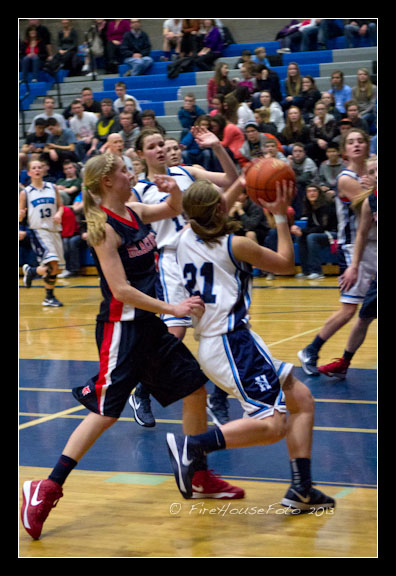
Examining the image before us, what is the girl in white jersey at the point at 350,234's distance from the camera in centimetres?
641

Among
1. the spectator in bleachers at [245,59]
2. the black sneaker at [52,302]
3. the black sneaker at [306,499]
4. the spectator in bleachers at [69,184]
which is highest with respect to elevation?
the spectator in bleachers at [245,59]

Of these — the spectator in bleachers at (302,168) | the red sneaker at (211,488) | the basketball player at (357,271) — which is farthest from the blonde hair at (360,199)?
the spectator in bleachers at (302,168)

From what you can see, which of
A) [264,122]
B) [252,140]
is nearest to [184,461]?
[252,140]

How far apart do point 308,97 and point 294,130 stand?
1.06 metres

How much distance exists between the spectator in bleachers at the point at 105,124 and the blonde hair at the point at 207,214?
11501 mm

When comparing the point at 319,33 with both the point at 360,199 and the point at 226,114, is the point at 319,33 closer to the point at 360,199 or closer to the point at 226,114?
Result: the point at 226,114

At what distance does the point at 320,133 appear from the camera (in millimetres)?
13125

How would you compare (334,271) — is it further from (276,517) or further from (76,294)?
(276,517)

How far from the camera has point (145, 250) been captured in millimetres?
4098

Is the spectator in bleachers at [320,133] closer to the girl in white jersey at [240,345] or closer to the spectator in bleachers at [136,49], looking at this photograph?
the spectator in bleachers at [136,49]

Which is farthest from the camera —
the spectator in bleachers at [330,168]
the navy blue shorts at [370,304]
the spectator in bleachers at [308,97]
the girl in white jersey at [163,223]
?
the spectator in bleachers at [308,97]

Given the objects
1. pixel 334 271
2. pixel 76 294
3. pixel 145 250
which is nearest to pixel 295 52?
pixel 334 271

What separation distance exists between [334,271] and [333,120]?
2.37 metres
